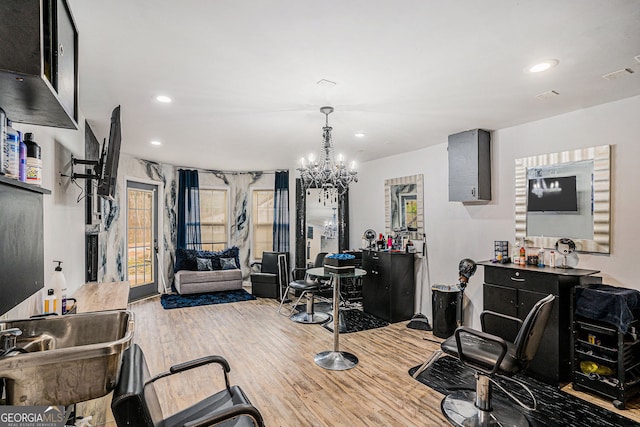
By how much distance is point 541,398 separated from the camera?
2.76m

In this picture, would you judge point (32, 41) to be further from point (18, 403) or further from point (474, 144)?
point (474, 144)

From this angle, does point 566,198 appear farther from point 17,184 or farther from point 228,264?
point 228,264

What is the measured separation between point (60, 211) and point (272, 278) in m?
3.92

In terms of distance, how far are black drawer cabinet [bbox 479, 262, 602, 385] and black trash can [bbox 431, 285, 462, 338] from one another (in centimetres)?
80

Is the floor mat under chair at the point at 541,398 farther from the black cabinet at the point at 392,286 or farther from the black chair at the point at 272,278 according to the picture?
the black chair at the point at 272,278

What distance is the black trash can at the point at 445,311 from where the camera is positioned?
415 cm

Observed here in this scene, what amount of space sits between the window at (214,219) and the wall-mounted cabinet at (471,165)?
5011mm

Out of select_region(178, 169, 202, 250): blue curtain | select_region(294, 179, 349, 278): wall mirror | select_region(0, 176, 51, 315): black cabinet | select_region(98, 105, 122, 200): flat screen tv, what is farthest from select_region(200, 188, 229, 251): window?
select_region(0, 176, 51, 315): black cabinet

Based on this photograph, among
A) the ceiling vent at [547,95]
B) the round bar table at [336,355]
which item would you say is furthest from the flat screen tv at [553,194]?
the round bar table at [336,355]

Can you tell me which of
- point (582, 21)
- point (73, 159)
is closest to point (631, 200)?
point (582, 21)

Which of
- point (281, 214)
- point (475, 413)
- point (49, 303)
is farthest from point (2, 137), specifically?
point (281, 214)

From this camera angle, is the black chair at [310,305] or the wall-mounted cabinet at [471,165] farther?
the black chair at [310,305]

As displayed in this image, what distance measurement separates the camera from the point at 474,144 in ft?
12.9

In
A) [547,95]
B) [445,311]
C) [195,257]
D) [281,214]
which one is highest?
[547,95]
